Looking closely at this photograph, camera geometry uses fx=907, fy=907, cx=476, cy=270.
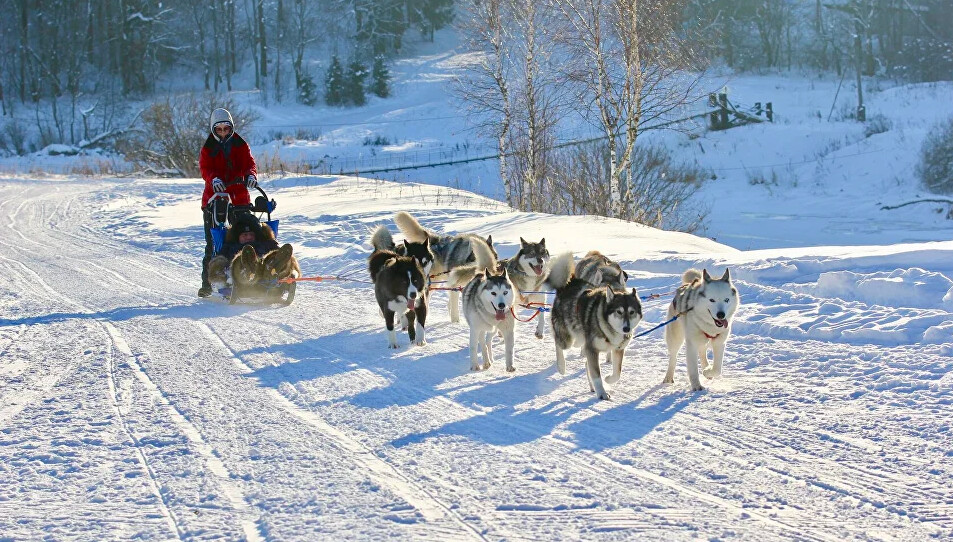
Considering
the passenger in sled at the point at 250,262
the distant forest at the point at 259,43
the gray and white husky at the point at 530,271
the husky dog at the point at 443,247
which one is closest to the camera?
the gray and white husky at the point at 530,271

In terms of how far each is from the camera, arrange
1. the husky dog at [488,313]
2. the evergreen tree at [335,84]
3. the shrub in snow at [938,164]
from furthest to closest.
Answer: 1. the evergreen tree at [335,84]
2. the shrub in snow at [938,164]
3. the husky dog at [488,313]

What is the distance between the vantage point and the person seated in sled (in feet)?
31.6

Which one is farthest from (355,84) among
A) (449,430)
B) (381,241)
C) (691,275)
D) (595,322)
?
(449,430)

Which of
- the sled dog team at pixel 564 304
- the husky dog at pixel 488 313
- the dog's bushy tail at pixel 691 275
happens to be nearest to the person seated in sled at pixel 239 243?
the sled dog team at pixel 564 304

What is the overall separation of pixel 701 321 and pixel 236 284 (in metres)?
5.16

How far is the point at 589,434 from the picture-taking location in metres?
5.16

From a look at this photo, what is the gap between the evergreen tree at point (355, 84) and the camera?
48938 mm

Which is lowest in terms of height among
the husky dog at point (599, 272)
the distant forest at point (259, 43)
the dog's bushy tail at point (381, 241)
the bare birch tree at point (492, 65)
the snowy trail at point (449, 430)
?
the snowy trail at point (449, 430)

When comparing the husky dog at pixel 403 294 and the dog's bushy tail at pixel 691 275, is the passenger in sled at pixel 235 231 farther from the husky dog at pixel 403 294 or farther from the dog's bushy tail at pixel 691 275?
the dog's bushy tail at pixel 691 275

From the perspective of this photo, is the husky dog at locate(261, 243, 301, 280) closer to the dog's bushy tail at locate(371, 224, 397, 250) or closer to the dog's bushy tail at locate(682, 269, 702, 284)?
the dog's bushy tail at locate(371, 224, 397, 250)

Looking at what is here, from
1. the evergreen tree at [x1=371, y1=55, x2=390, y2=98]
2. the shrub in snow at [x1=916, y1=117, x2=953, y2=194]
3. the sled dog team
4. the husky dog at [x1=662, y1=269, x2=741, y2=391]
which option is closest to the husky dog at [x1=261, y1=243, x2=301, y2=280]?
the sled dog team

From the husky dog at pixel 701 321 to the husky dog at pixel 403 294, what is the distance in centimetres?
216

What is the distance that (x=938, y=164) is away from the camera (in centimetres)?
2773

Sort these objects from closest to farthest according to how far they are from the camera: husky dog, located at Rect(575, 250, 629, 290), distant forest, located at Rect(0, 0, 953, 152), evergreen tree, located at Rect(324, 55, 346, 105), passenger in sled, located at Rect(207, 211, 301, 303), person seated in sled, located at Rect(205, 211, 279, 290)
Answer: husky dog, located at Rect(575, 250, 629, 290)
passenger in sled, located at Rect(207, 211, 301, 303)
person seated in sled, located at Rect(205, 211, 279, 290)
distant forest, located at Rect(0, 0, 953, 152)
evergreen tree, located at Rect(324, 55, 346, 105)
